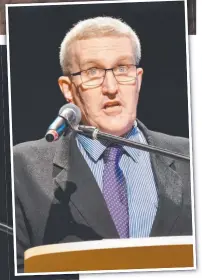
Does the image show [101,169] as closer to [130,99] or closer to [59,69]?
[130,99]

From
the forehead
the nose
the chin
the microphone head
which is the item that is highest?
the forehead

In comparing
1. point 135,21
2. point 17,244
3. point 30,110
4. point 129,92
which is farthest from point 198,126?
point 17,244

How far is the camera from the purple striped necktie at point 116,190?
179 inches

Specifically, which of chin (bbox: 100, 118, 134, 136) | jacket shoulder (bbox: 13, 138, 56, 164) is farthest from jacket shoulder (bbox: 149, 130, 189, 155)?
jacket shoulder (bbox: 13, 138, 56, 164)

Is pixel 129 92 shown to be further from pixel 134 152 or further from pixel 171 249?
pixel 171 249

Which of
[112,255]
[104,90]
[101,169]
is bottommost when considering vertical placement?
[112,255]

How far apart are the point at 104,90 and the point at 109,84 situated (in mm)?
48

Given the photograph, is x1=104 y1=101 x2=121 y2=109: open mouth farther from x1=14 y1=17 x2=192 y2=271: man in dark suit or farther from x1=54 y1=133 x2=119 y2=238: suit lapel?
x1=54 y1=133 x2=119 y2=238: suit lapel

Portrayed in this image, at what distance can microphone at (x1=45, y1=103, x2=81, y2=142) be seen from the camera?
4.51 m

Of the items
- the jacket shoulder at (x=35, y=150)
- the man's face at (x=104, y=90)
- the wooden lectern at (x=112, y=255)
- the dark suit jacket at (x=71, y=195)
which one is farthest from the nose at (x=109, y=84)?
the wooden lectern at (x=112, y=255)

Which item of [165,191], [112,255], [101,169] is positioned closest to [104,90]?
[101,169]

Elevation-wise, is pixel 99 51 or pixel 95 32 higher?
pixel 95 32

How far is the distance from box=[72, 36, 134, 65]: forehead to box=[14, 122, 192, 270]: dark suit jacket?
1.49 feet

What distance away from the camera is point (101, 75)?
15.0 ft
